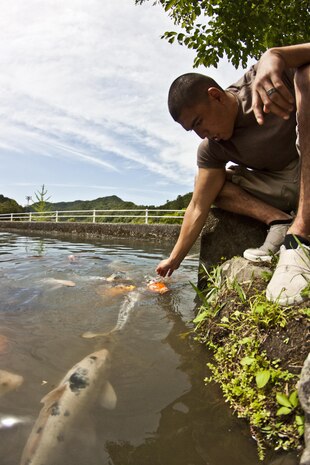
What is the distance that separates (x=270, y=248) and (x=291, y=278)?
784 millimetres

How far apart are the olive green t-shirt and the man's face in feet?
0.41

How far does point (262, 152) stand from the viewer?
260 centimetres

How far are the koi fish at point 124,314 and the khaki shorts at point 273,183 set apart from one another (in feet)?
4.79

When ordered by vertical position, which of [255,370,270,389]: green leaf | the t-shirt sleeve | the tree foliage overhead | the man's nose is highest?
the tree foliage overhead

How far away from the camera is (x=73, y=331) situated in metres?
2.52

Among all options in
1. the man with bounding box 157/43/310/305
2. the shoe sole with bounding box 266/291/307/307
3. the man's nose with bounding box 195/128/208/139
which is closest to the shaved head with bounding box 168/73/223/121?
the man with bounding box 157/43/310/305

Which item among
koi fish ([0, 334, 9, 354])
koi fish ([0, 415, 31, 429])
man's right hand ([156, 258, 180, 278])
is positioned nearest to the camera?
koi fish ([0, 415, 31, 429])

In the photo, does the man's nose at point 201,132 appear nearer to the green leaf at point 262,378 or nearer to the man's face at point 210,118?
the man's face at point 210,118

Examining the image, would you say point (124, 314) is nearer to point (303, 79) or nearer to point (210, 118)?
point (210, 118)

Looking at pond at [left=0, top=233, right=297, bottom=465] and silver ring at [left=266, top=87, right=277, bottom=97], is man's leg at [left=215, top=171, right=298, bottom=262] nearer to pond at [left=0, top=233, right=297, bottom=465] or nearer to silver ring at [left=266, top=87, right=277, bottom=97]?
pond at [left=0, top=233, right=297, bottom=465]

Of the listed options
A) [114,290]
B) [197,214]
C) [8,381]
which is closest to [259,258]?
[197,214]

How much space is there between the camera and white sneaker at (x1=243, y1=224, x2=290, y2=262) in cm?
241

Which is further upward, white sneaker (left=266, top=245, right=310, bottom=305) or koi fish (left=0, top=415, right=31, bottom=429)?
white sneaker (left=266, top=245, right=310, bottom=305)

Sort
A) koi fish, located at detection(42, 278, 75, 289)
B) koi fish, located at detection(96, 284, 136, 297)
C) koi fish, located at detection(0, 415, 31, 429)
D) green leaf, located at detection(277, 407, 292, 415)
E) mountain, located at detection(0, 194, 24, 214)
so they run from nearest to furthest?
green leaf, located at detection(277, 407, 292, 415)
koi fish, located at detection(0, 415, 31, 429)
koi fish, located at detection(96, 284, 136, 297)
koi fish, located at detection(42, 278, 75, 289)
mountain, located at detection(0, 194, 24, 214)
